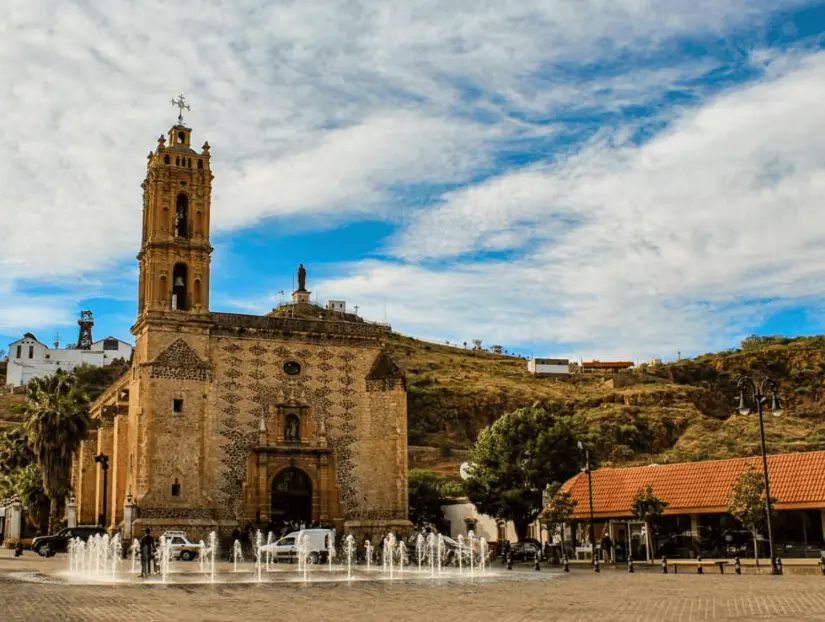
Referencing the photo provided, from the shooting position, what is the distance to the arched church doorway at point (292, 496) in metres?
42.6

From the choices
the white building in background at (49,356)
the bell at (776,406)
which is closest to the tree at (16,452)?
the bell at (776,406)

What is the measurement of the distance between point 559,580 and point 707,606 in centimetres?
854

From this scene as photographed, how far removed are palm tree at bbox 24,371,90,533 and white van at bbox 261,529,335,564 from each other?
13262mm

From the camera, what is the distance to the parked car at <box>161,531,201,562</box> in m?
35.5

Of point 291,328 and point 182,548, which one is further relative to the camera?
point 291,328

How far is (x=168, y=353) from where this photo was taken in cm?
4122

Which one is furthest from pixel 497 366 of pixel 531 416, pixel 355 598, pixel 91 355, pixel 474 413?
pixel 355 598

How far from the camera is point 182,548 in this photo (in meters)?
36.2

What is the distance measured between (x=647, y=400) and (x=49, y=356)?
6662cm

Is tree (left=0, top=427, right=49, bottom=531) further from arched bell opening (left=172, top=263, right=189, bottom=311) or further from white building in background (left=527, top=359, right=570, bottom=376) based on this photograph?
white building in background (left=527, top=359, right=570, bottom=376)

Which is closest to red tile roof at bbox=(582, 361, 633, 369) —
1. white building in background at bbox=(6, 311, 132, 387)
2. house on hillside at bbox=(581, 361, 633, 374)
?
house on hillside at bbox=(581, 361, 633, 374)

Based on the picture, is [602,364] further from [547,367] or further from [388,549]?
[388,549]

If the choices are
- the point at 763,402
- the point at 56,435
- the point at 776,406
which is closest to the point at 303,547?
the point at 56,435

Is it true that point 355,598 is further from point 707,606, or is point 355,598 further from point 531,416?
point 531,416
